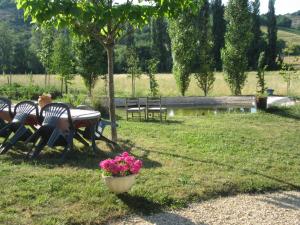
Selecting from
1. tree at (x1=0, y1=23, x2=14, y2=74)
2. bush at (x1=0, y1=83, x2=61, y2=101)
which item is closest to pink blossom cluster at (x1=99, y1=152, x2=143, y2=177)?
bush at (x1=0, y1=83, x2=61, y2=101)

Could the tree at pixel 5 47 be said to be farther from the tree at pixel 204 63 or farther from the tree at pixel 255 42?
the tree at pixel 255 42

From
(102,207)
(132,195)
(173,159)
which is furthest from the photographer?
(173,159)

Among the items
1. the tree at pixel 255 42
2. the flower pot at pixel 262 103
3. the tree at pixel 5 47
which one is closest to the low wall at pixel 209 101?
the flower pot at pixel 262 103

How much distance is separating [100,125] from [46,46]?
21.9 metres

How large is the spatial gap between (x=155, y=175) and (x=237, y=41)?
74.5ft

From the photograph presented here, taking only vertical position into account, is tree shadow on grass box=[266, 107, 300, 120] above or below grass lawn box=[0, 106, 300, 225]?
above

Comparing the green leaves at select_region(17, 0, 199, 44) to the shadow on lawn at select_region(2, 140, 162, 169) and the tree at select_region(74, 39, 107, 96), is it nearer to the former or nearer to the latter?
the shadow on lawn at select_region(2, 140, 162, 169)

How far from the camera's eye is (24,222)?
179 inches

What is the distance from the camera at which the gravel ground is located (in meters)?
4.81

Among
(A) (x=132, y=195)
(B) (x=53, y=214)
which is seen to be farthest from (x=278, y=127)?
(B) (x=53, y=214)

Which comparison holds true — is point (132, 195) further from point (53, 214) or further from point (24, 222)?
point (24, 222)

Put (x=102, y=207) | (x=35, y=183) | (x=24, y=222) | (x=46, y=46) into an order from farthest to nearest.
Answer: (x=46, y=46) → (x=35, y=183) → (x=102, y=207) → (x=24, y=222)

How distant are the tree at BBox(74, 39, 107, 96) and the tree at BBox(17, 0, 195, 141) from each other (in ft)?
52.3

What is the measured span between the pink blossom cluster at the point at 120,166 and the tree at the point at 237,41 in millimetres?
23436
